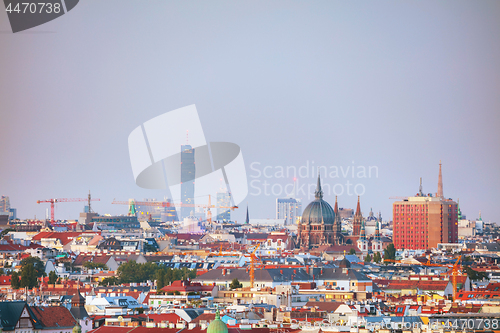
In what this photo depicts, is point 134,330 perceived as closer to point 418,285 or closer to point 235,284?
point 235,284

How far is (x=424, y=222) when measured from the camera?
196m

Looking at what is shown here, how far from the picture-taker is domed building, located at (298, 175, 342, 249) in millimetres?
185625

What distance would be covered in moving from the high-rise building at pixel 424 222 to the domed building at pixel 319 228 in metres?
13.6

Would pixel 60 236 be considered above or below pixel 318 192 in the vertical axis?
below

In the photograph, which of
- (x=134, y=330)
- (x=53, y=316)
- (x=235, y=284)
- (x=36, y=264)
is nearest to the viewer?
(x=134, y=330)

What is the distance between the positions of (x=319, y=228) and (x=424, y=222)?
19.2 metres

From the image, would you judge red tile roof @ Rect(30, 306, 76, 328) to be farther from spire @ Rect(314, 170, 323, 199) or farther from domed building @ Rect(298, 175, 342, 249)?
spire @ Rect(314, 170, 323, 199)

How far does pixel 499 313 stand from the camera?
178 ft

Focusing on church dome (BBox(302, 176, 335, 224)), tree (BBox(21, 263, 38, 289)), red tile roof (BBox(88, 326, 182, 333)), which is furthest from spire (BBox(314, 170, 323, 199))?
red tile roof (BBox(88, 326, 182, 333))

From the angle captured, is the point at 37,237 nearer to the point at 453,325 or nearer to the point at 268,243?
the point at 268,243

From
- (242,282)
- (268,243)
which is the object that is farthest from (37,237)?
(242,282)

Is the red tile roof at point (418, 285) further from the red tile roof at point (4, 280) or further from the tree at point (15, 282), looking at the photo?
the red tile roof at point (4, 280)

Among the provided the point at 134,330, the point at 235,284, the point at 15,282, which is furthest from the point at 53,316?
the point at 15,282

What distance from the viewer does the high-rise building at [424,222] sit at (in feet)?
639
